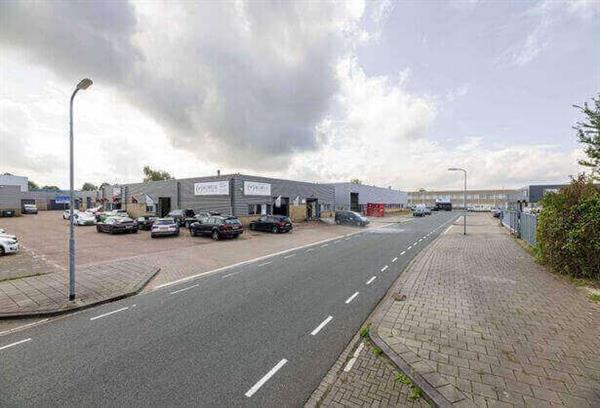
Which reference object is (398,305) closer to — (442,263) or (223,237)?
(442,263)

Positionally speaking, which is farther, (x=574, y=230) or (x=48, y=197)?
(x=48, y=197)

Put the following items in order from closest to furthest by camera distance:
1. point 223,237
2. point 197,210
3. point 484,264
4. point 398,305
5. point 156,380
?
point 156,380 < point 398,305 < point 484,264 < point 223,237 < point 197,210

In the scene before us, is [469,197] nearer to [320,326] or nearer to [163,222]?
[163,222]

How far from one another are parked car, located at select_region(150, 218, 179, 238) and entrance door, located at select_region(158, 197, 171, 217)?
51.6ft

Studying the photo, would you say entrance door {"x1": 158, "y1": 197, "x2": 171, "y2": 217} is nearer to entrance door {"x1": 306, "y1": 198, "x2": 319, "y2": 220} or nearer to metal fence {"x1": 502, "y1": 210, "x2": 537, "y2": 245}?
entrance door {"x1": 306, "y1": 198, "x2": 319, "y2": 220}

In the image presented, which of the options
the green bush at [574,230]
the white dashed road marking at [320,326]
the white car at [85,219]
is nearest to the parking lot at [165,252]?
the white dashed road marking at [320,326]

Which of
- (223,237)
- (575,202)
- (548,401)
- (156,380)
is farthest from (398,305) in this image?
(223,237)

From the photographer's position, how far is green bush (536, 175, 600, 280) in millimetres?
9492

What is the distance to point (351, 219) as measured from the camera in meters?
34.9

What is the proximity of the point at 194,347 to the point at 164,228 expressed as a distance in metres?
18.8

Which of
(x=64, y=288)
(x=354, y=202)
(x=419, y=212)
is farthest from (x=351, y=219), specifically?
(x=64, y=288)

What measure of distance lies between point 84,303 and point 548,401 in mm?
10431

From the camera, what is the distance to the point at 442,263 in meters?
12.7

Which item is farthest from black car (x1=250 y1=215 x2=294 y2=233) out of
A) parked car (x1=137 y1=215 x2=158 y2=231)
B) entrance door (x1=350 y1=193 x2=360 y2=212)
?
entrance door (x1=350 y1=193 x2=360 y2=212)
